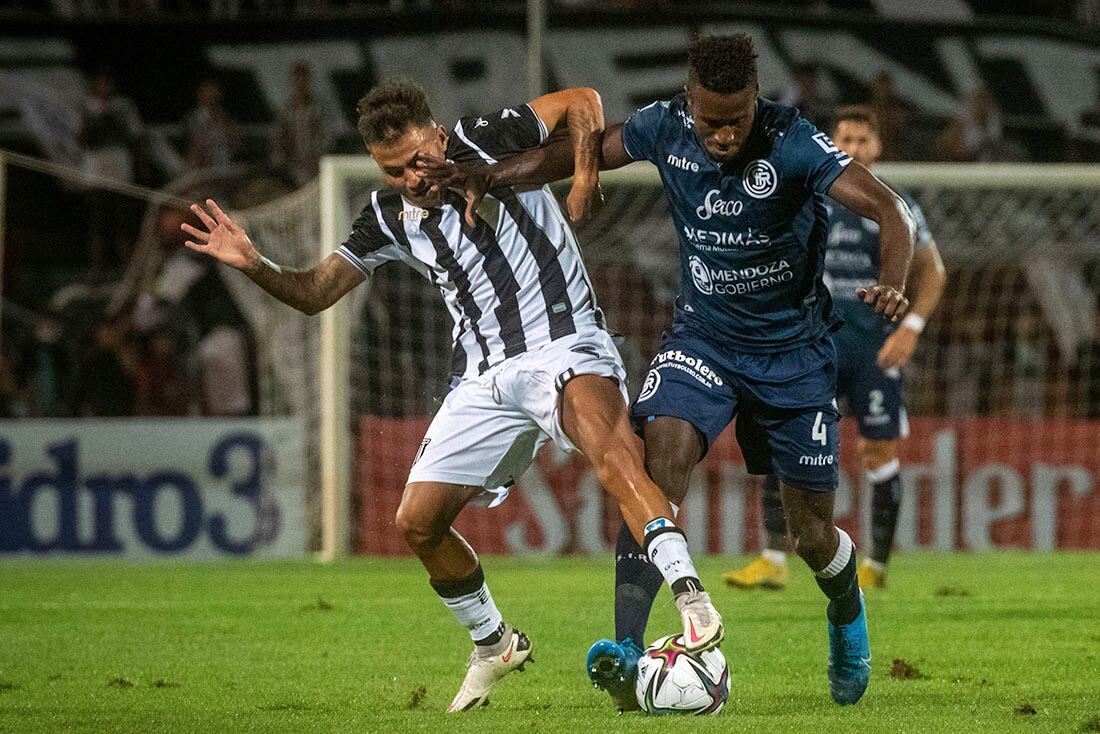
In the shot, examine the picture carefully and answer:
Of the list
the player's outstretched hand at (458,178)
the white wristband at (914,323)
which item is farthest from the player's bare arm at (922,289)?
the player's outstretched hand at (458,178)

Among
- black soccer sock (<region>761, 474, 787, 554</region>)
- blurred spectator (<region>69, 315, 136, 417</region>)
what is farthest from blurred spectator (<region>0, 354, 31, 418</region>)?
black soccer sock (<region>761, 474, 787, 554</region>)

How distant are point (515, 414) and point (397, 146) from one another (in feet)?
3.21

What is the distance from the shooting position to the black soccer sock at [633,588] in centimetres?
493

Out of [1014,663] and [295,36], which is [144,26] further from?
[1014,663]

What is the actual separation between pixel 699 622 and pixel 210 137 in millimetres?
12924

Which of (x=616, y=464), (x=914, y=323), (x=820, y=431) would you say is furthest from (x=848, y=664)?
(x=914, y=323)

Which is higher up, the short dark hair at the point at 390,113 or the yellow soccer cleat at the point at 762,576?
the short dark hair at the point at 390,113

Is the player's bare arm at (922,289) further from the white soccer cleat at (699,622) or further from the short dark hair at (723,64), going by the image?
the white soccer cleat at (699,622)

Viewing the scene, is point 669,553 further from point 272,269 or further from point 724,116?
point 272,269

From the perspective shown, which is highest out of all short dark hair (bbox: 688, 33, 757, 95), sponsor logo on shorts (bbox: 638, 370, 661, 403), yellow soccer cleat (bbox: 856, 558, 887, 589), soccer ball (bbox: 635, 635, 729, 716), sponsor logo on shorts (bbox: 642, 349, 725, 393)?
short dark hair (bbox: 688, 33, 757, 95)

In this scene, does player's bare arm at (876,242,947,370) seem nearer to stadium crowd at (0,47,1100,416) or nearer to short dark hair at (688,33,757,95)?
short dark hair at (688,33,757,95)

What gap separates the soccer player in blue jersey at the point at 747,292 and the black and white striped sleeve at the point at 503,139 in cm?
7

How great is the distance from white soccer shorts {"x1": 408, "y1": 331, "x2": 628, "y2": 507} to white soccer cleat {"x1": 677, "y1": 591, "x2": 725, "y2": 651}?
3.01 feet

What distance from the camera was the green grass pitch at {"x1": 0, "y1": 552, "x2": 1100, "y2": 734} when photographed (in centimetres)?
480
